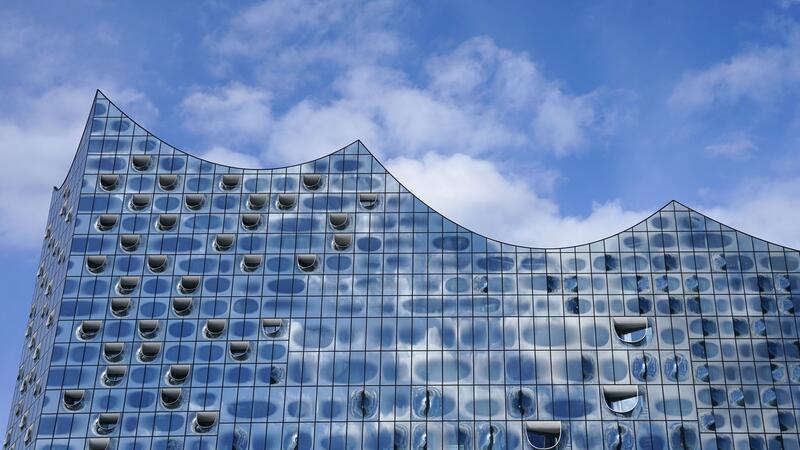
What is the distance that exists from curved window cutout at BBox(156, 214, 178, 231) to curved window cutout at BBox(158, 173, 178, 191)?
233 centimetres

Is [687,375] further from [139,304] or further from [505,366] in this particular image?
[139,304]

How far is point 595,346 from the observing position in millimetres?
70750

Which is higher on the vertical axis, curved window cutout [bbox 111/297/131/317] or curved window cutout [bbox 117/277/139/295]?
curved window cutout [bbox 117/277/139/295]

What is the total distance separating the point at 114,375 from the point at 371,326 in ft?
52.4

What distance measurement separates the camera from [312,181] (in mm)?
77188

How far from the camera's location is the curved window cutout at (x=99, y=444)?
68.0m

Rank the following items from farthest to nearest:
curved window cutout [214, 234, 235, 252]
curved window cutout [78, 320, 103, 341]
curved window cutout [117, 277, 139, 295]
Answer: curved window cutout [214, 234, 235, 252] < curved window cutout [117, 277, 139, 295] < curved window cutout [78, 320, 103, 341]

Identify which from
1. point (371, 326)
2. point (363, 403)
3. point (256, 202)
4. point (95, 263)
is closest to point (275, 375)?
point (363, 403)

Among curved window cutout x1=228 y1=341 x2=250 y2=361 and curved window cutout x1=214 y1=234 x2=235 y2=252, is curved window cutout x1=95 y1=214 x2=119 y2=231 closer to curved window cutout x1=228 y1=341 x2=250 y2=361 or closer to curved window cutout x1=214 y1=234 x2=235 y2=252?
curved window cutout x1=214 y1=234 x2=235 y2=252

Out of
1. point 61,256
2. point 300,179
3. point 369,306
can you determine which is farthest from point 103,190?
point 369,306

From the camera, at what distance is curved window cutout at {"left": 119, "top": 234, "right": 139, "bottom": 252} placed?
74.7 meters

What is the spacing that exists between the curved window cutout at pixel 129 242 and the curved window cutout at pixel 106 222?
1282 millimetres

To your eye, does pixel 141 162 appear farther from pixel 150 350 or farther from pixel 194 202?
pixel 150 350

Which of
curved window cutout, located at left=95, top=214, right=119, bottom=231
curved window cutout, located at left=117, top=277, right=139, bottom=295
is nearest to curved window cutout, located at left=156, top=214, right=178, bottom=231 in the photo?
curved window cutout, located at left=95, top=214, right=119, bottom=231
